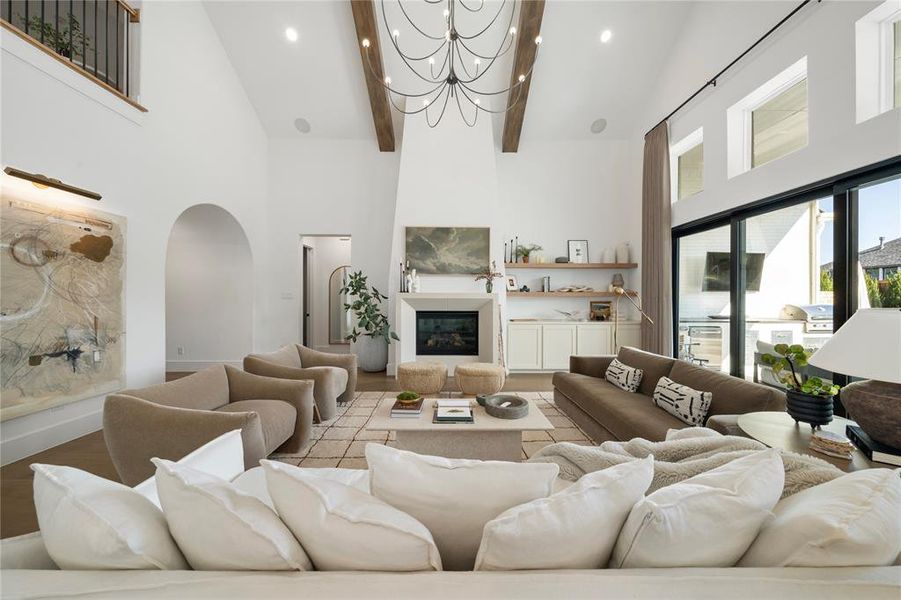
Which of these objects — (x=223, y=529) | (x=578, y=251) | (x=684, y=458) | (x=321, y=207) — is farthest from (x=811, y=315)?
(x=321, y=207)

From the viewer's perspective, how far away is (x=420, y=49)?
16.7ft

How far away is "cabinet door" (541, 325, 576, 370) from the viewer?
18.6ft

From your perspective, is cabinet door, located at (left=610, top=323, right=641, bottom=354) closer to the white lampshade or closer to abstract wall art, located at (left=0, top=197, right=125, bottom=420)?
the white lampshade

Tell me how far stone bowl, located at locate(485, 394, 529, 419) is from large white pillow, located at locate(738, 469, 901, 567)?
164 cm

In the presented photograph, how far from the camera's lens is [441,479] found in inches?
33.7

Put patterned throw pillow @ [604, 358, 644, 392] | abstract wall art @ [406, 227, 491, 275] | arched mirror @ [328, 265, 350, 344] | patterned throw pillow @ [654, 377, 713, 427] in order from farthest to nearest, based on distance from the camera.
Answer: arched mirror @ [328, 265, 350, 344], abstract wall art @ [406, 227, 491, 275], patterned throw pillow @ [604, 358, 644, 392], patterned throw pillow @ [654, 377, 713, 427]

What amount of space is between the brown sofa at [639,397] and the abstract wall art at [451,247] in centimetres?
236

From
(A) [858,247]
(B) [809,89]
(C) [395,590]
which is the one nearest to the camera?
(C) [395,590]

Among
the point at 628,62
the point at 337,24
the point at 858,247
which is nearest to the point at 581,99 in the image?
the point at 628,62

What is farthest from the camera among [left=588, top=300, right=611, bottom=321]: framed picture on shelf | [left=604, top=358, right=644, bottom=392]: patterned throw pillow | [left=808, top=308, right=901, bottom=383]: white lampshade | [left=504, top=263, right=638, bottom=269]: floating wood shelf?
[left=588, top=300, right=611, bottom=321]: framed picture on shelf

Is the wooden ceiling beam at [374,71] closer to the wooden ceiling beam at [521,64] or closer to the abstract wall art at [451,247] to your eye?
the abstract wall art at [451,247]

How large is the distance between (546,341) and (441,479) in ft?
16.6

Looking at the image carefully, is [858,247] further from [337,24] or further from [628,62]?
[337,24]

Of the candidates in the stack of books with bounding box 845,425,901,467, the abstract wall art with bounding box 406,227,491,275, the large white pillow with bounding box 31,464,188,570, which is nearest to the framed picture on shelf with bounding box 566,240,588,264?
the abstract wall art with bounding box 406,227,491,275
